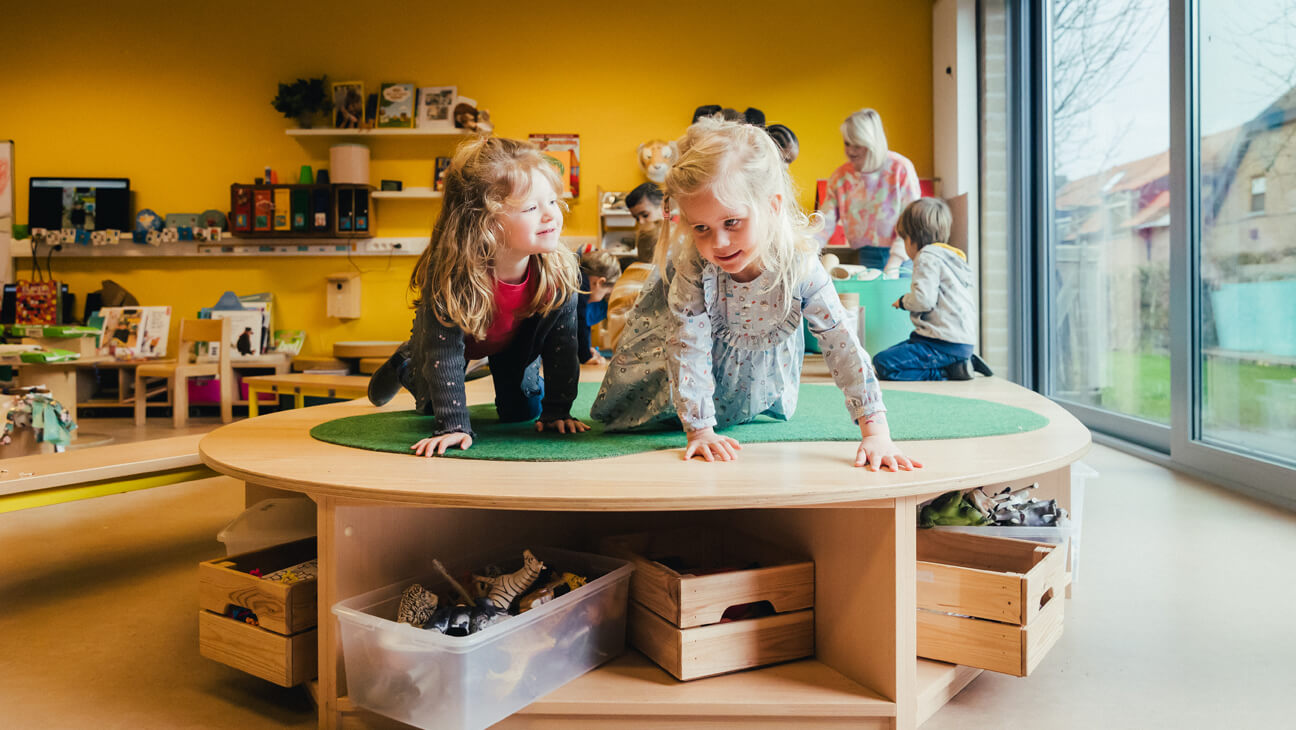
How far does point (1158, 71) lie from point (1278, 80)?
0.79 metres

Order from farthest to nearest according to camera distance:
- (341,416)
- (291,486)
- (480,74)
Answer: (480,74), (341,416), (291,486)

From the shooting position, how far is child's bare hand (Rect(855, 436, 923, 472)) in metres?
1.24

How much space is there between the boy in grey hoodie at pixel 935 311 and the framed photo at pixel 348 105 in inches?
143

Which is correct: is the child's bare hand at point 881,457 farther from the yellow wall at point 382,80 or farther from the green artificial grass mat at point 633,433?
the yellow wall at point 382,80

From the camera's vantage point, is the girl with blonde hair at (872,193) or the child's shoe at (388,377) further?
the girl with blonde hair at (872,193)

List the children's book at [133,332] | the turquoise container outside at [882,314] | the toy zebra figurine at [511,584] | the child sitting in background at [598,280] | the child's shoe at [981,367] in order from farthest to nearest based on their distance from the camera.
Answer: the children's book at [133,332], the child sitting in background at [598,280], the turquoise container outside at [882,314], the child's shoe at [981,367], the toy zebra figurine at [511,584]

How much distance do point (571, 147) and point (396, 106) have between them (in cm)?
114

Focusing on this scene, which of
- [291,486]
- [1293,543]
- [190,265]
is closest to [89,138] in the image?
[190,265]

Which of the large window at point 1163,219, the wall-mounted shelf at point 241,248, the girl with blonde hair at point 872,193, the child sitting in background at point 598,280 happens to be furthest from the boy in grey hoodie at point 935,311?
the wall-mounted shelf at point 241,248

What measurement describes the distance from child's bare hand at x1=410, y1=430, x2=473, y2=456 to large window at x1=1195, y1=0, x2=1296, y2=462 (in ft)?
8.11

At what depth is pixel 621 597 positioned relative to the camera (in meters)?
1.31

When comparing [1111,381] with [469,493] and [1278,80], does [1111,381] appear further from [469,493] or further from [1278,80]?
[469,493]

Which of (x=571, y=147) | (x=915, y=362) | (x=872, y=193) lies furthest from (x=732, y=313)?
(x=571, y=147)

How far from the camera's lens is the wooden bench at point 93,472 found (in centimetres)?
160
